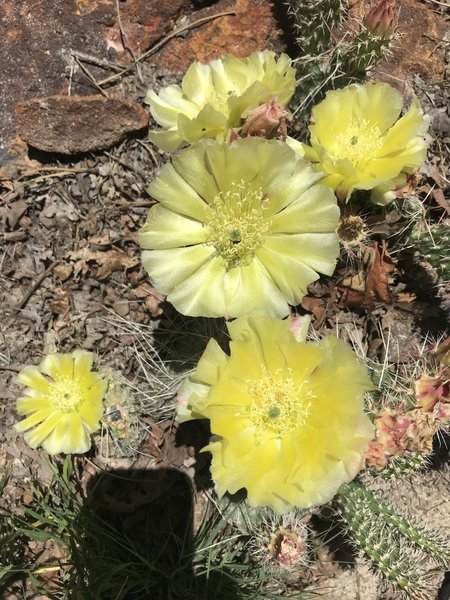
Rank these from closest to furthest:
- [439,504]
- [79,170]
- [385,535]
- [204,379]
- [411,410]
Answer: [204,379]
[411,410]
[385,535]
[439,504]
[79,170]

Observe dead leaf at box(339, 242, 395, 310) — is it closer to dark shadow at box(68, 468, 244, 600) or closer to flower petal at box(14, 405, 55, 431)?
dark shadow at box(68, 468, 244, 600)

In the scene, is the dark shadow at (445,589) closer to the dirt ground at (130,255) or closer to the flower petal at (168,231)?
the dirt ground at (130,255)

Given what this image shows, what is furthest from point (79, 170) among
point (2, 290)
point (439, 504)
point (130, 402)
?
point (439, 504)

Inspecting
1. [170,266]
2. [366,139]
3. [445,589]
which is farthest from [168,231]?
[445,589]

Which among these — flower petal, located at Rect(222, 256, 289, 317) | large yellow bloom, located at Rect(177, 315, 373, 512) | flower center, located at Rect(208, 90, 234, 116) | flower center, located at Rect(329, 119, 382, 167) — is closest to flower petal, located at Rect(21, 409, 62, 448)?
large yellow bloom, located at Rect(177, 315, 373, 512)

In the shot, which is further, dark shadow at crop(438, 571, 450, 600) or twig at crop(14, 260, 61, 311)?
twig at crop(14, 260, 61, 311)

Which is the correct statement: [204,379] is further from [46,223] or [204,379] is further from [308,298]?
[46,223]
